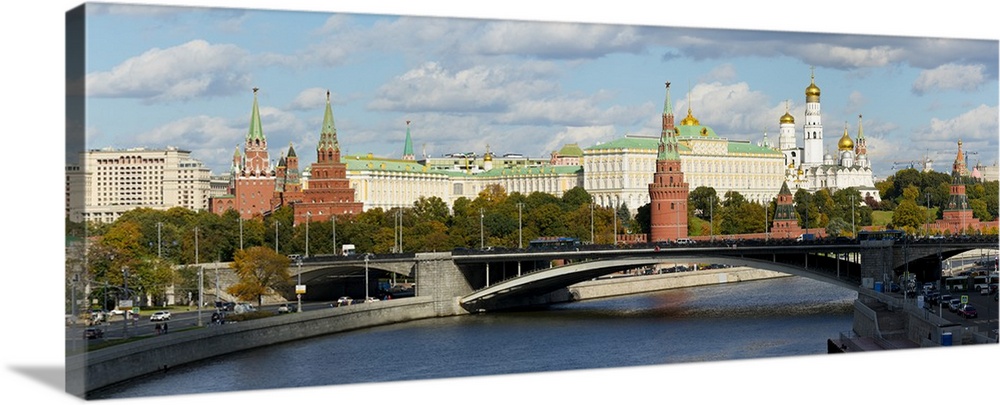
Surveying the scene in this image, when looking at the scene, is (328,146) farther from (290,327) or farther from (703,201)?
(290,327)

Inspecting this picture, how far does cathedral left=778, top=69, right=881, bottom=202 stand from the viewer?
11850cm

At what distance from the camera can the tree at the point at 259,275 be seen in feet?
154

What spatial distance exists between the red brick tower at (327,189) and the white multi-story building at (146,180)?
763 cm

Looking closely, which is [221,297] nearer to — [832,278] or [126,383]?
[832,278]

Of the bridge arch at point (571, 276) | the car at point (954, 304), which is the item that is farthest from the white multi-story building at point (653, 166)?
the car at point (954, 304)

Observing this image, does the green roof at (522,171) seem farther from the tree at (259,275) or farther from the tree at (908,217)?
the tree at (259,275)

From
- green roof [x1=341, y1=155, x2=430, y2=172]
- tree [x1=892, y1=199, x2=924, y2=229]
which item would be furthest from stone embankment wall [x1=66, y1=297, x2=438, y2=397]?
green roof [x1=341, y1=155, x2=430, y2=172]

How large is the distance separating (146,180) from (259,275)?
42.6m

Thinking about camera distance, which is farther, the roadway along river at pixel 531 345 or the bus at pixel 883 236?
the bus at pixel 883 236

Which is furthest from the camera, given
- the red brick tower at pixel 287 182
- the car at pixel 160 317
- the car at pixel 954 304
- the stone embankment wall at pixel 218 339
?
the red brick tower at pixel 287 182

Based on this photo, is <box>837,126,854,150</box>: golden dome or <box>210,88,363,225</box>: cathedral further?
<box>837,126,854,150</box>: golden dome

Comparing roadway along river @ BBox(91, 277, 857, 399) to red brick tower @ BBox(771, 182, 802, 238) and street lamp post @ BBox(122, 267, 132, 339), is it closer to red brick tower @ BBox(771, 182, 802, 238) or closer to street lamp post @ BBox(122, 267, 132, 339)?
street lamp post @ BBox(122, 267, 132, 339)

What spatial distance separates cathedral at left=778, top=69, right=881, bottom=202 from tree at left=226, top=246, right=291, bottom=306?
65.8 meters

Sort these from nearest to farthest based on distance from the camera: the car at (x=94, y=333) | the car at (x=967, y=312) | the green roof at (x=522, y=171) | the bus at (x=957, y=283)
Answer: the car at (x=94, y=333) < the car at (x=967, y=312) < the bus at (x=957, y=283) < the green roof at (x=522, y=171)
